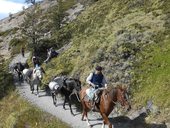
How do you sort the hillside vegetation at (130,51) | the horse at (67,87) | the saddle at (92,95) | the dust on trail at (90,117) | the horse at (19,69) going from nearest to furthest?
the saddle at (92,95) → the dust on trail at (90,117) → the hillside vegetation at (130,51) → the horse at (67,87) → the horse at (19,69)

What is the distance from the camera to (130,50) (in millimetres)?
34469

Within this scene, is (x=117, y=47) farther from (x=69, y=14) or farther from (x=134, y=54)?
(x=69, y=14)

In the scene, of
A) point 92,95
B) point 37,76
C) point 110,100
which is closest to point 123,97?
point 110,100

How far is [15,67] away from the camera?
4912cm

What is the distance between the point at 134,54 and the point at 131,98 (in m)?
5.70

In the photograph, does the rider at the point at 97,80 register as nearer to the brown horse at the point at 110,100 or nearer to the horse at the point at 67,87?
the brown horse at the point at 110,100

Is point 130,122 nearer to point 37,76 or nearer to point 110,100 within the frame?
point 110,100

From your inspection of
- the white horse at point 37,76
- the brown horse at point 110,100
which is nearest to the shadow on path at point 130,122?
the brown horse at point 110,100

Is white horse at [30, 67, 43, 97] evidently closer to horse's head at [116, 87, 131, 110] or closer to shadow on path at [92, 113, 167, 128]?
shadow on path at [92, 113, 167, 128]

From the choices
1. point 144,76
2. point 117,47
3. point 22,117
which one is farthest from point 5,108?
point 144,76

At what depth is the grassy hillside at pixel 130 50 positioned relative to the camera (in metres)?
30.0

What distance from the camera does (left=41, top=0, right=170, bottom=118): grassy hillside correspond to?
30000 millimetres

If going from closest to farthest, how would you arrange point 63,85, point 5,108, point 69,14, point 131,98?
point 131,98, point 63,85, point 5,108, point 69,14

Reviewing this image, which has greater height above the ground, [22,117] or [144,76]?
[144,76]
